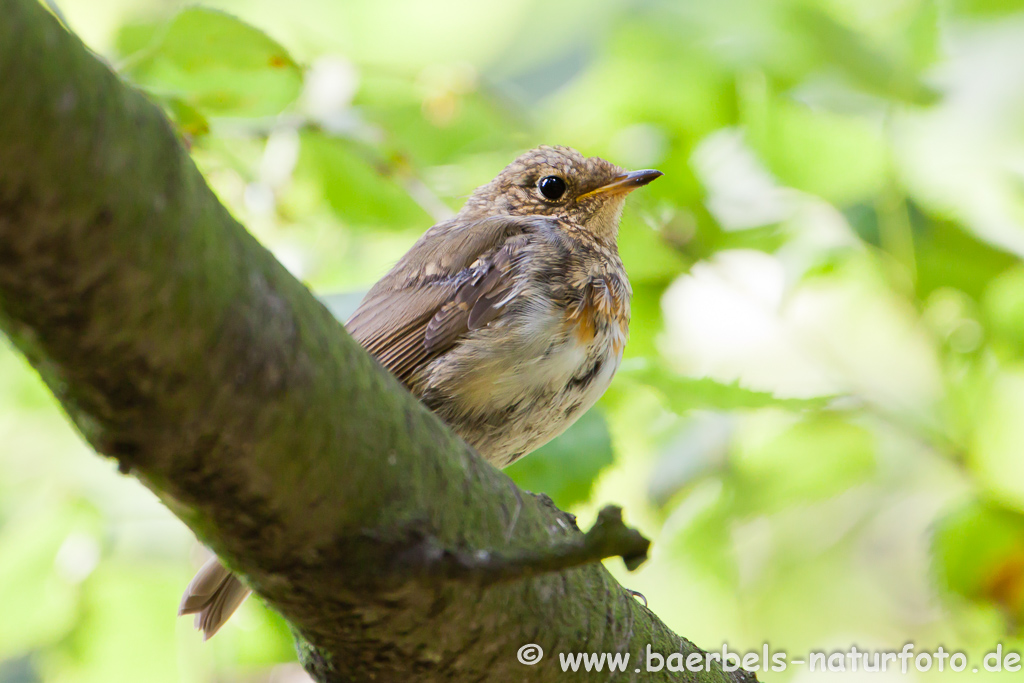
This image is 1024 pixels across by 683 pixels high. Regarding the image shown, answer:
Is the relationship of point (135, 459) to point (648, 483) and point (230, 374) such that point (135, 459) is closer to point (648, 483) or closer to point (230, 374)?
point (230, 374)

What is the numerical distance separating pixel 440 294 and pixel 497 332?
0.29 meters

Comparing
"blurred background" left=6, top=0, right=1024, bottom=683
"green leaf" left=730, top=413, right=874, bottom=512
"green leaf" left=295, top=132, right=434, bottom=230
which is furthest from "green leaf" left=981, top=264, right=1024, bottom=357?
"green leaf" left=295, top=132, right=434, bottom=230

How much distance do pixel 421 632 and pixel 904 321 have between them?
2.62m

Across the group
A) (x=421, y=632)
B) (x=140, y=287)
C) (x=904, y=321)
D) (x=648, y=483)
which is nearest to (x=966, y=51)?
(x=904, y=321)

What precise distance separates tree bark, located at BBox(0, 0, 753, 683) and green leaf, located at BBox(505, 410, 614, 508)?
36.1 inches

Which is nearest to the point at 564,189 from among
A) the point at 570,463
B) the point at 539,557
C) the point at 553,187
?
the point at 553,187

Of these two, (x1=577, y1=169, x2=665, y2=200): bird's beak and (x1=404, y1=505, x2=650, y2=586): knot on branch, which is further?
(x1=577, y1=169, x2=665, y2=200): bird's beak

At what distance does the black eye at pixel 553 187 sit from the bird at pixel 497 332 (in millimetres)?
310

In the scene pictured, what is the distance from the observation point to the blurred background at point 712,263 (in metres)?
3.06

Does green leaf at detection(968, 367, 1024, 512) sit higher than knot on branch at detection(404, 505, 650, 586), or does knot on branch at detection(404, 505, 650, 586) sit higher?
knot on branch at detection(404, 505, 650, 586)

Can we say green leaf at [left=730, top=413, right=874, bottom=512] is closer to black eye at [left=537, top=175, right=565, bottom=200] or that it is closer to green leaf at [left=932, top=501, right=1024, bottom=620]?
green leaf at [left=932, top=501, right=1024, bottom=620]

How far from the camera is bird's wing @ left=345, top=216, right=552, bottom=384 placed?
8.54 feet

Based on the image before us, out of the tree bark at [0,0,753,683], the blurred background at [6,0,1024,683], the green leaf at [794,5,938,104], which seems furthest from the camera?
the blurred background at [6,0,1024,683]

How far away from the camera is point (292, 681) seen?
3953 millimetres
